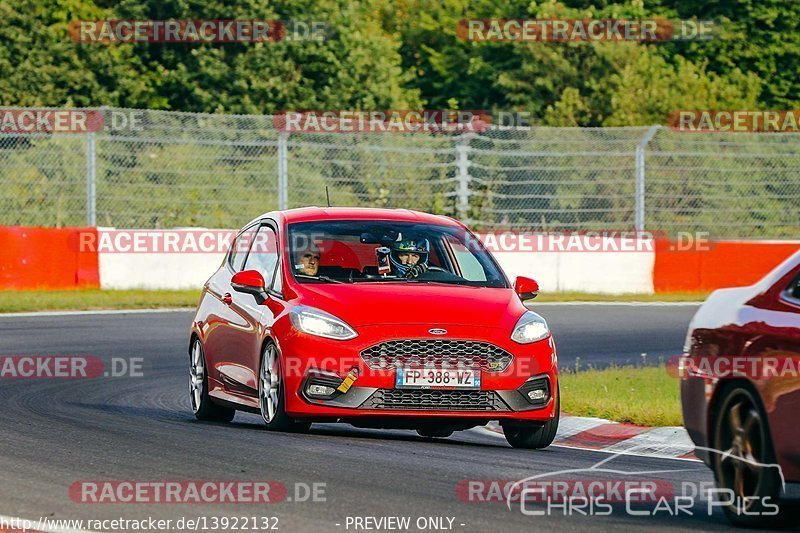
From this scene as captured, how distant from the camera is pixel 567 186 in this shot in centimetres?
3073

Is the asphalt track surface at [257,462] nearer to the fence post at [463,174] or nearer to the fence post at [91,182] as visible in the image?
the fence post at [91,182]

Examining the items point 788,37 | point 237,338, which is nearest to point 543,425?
point 237,338

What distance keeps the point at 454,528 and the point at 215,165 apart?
842 inches

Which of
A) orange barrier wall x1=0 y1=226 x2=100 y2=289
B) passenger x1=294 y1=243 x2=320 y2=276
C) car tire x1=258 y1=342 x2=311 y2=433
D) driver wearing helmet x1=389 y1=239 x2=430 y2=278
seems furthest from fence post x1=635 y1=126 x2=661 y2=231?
car tire x1=258 y1=342 x2=311 y2=433

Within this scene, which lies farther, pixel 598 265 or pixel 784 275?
pixel 598 265

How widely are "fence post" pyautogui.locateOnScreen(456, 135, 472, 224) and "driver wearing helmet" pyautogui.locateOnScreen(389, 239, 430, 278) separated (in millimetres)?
18140

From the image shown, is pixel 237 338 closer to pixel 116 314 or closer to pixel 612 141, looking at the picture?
pixel 116 314

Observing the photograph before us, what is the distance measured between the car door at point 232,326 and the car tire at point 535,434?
1.82 meters

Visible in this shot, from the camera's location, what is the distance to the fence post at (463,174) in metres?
31.1

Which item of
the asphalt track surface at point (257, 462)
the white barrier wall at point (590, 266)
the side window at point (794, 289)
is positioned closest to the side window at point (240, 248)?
the asphalt track surface at point (257, 462)

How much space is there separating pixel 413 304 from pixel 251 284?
4.20 ft

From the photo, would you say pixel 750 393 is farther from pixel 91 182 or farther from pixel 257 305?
pixel 91 182

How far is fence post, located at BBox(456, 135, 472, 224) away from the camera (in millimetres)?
→ 31141

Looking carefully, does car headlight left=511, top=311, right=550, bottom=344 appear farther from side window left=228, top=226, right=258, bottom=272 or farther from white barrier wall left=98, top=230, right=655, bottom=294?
white barrier wall left=98, top=230, right=655, bottom=294
